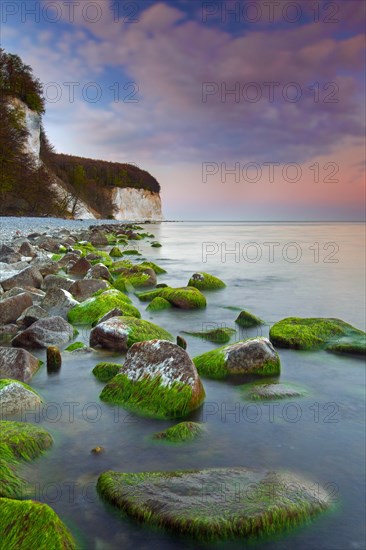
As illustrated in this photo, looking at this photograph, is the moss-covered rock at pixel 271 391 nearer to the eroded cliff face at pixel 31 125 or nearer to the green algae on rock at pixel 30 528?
the green algae on rock at pixel 30 528

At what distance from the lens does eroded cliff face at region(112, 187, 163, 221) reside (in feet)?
385

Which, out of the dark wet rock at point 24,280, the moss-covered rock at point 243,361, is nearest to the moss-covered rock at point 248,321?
the moss-covered rock at point 243,361

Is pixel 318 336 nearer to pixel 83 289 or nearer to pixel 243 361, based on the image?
pixel 243 361

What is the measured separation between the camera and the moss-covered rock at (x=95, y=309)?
8.23m

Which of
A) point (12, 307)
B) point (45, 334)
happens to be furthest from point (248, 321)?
point (12, 307)

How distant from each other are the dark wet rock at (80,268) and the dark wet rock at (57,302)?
19.0ft

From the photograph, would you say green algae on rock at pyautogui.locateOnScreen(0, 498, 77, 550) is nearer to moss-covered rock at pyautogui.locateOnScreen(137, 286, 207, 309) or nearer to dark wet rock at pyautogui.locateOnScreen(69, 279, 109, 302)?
dark wet rock at pyautogui.locateOnScreen(69, 279, 109, 302)

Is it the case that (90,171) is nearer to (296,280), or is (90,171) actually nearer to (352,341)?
(296,280)

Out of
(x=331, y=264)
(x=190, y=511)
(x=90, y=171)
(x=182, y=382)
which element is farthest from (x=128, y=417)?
(x=90, y=171)

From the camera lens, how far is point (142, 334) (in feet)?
21.4

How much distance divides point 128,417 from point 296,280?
13.7m

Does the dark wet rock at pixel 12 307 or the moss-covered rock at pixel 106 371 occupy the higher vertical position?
the dark wet rock at pixel 12 307

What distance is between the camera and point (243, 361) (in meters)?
5.70

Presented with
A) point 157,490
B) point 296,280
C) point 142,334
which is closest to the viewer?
point 157,490
